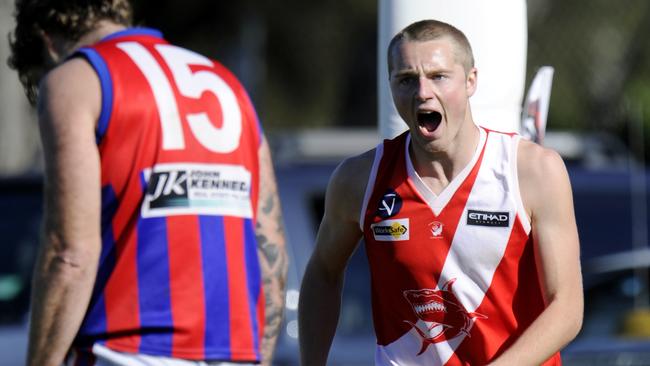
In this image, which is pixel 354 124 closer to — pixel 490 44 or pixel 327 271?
pixel 490 44

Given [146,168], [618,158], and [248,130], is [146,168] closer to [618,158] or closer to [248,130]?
[248,130]

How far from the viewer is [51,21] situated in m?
3.77

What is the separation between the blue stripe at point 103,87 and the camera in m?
3.47

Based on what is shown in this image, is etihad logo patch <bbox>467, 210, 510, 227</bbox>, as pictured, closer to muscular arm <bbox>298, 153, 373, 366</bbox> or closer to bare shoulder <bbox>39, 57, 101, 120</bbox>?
→ muscular arm <bbox>298, 153, 373, 366</bbox>

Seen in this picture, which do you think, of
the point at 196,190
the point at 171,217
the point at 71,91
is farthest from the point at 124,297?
the point at 71,91

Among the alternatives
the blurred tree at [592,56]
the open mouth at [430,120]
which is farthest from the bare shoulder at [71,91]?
the blurred tree at [592,56]

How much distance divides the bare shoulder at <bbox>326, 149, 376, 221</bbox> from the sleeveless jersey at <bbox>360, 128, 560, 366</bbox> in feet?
0.22

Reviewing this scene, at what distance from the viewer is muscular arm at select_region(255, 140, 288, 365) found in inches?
153

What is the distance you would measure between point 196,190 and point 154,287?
0.30 m

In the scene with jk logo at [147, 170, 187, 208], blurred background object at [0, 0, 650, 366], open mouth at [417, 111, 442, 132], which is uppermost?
open mouth at [417, 111, 442, 132]

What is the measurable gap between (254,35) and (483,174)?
10558mm

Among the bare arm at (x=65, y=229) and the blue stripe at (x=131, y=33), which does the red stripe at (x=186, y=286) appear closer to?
the bare arm at (x=65, y=229)

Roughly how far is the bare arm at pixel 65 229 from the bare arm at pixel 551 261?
1124 mm

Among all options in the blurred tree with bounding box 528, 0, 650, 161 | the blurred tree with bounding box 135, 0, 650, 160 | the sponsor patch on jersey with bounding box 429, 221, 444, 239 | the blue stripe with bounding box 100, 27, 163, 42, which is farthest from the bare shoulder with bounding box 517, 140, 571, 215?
the blurred tree with bounding box 135, 0, 650, 160
